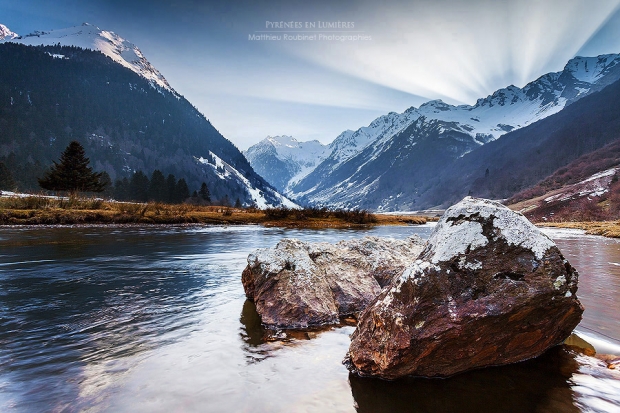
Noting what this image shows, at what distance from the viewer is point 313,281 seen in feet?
30.3

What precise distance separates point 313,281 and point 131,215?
44.0 meters

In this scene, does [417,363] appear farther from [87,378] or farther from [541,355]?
[87,378]

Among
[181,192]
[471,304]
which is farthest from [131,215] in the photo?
[181,192]

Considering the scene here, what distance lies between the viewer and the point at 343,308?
31.6 feet

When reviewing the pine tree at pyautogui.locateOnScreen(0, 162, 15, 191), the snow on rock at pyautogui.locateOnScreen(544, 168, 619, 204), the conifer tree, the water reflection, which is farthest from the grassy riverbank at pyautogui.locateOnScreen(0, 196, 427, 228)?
the snow on rock at pyautogui.locateOnScreen(544, 168, 619, 204)

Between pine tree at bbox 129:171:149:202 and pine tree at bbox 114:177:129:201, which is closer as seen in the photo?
pine tree at bbox 129:171:149:202

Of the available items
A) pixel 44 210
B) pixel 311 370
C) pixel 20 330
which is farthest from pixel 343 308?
pixel 44 210

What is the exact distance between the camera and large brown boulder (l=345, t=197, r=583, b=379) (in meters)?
5.53

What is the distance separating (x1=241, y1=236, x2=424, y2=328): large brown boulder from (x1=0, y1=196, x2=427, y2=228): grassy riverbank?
40624 mm

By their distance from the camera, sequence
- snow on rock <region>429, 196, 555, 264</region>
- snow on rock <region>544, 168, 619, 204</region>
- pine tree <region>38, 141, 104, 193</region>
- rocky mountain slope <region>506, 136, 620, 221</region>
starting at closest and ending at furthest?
snow on rock <region>429, 196, 555, 264</region>, pine tree <region>38, 141, 104, 193</region>, rocky mountain slope <region>506, 136, 620, 221</region>, snow on rock <region>544, 168, 619, 204</region>

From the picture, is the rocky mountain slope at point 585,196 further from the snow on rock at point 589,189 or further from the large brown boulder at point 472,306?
the large brown boulder at point 472,306

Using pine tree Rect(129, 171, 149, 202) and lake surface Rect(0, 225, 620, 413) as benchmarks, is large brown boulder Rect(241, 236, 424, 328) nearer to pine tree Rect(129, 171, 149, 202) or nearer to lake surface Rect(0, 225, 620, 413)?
lake surface Rect(0, 225, 620, 413)

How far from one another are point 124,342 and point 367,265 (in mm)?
7207

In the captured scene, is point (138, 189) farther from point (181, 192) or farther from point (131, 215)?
point (131, 215)
